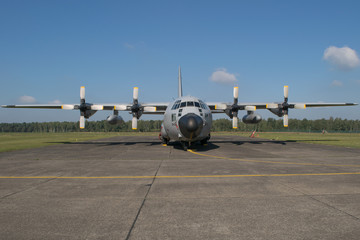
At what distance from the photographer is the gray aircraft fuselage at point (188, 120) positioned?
1523 centimetres

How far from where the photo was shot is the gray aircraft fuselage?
15.2 m

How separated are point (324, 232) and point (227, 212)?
5.39 feet

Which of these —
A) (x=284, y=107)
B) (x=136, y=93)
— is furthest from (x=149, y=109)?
(x=284, y=107)

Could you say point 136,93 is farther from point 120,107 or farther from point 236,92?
point 236,92

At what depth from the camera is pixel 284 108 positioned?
2473cm

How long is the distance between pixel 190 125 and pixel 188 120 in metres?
0.40

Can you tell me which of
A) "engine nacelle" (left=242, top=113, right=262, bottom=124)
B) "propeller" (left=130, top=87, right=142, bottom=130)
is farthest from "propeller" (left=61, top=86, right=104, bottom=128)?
"engine nacelle" (left=242, top=113, right=262, bottom=124)

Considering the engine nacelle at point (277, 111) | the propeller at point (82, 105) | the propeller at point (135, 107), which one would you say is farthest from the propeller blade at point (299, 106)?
the propeller at point (82, 105)

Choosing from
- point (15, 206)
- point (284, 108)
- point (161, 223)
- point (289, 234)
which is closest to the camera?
point (289, 234)

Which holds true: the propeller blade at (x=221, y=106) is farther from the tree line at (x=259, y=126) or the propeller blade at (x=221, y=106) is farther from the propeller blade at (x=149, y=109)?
the tree line at (x=259, y=126)

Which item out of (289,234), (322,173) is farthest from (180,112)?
(289,234)

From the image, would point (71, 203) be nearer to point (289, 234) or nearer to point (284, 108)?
point (289, 234)

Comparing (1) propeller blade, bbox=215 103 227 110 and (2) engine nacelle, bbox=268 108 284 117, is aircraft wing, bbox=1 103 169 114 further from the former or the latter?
(2) engine nacelle, bbox=268 108 284 117

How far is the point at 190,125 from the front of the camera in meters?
15.0
